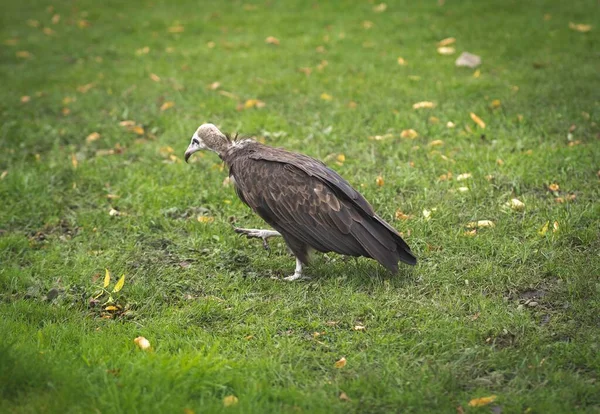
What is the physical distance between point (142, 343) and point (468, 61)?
7.39 meters

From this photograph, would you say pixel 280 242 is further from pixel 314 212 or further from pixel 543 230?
pixel 543 230

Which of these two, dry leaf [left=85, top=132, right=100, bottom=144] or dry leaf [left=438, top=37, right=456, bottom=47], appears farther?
dry leaf [left=438, top=37, right=456, bottom=47]

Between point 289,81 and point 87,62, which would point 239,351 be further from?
point 87,62

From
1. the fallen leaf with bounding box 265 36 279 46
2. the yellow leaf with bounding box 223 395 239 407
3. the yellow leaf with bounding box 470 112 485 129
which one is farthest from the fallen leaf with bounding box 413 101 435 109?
the yellow leaf with bounding box 223 395 239 407

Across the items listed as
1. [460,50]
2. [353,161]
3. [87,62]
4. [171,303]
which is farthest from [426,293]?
[87,62]

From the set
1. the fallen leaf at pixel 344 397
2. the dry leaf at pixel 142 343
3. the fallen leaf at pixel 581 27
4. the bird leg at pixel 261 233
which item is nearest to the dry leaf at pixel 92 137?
the bird leg at pixel 261 233

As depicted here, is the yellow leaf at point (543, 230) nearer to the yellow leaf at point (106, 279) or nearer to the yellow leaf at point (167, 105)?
the yellow leaf at point (106, 279)

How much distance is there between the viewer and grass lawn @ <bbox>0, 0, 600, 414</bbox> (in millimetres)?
4641

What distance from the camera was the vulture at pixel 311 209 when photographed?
5.77m

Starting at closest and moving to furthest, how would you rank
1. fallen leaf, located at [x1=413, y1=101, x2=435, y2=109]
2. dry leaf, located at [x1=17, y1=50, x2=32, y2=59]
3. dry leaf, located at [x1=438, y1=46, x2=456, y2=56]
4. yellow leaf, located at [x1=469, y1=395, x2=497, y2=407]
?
yellow leaf, located at [x1=469, y1=395, x2=497, y2=407] < fallen leaf, located at [x1=413, y1=101, x2=435, y2=109] < dry leaf, located at [x1=438, y1=46, x2=456, y2=56] < dry leaf, located at [x1=17, y1=50, x2=32, y2=59]

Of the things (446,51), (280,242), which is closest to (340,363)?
(280,242)

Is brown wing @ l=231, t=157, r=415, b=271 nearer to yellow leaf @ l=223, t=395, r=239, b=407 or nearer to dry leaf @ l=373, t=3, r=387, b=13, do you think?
yellow leaf @ l=223, t=395, r=239, b=407

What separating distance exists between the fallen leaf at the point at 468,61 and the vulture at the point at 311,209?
5.26m

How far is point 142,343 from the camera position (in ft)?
16.7
